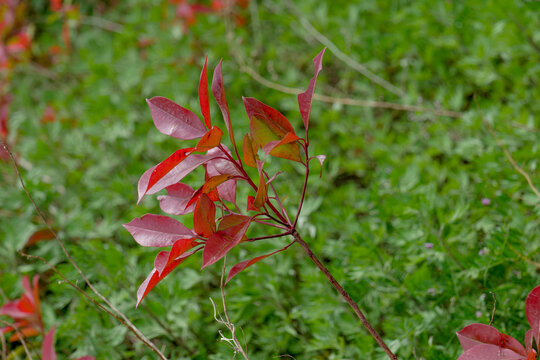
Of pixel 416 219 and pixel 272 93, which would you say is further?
pixel 272 93

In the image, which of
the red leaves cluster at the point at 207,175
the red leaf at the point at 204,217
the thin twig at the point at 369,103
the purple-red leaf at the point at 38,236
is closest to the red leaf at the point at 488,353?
the red leaves cluster at the point at 207,175

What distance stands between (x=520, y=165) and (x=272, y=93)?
1.34 m

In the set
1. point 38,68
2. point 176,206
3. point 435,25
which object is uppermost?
point 435,25

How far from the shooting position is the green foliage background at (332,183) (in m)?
1.35

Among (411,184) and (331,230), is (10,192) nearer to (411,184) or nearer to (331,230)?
(331,230)

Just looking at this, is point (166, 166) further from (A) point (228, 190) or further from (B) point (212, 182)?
(A) point (228, 190)

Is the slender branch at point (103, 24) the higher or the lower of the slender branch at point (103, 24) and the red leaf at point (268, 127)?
the lower

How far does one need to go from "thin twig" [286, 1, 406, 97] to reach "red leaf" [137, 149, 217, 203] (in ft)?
4.56

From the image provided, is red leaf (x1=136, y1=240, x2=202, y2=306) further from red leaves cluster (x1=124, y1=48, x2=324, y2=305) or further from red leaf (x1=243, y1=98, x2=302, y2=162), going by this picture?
red leaf (x1=243, y1=98, x2=302, y2=162)

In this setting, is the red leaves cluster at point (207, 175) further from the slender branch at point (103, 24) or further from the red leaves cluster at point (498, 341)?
the slender branch at point (103, 24)

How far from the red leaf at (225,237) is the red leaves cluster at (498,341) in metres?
0.46

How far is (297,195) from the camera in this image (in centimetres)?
190

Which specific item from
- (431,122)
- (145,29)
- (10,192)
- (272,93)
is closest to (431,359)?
(431,122)

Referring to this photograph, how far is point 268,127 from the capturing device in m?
1.00
